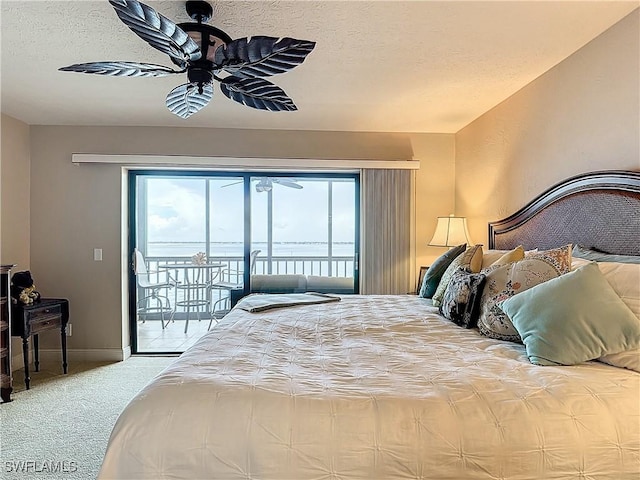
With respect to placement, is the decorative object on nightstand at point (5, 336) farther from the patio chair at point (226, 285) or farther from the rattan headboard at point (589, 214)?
the rattan headboard at point (589, 214)

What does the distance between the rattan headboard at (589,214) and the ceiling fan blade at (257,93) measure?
164 centimetres

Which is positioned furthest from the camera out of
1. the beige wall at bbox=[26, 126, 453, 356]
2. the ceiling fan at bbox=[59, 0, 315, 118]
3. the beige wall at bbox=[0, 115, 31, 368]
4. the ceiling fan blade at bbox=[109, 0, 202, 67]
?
the beige wall at bbox=[26, 126, 453, 356]

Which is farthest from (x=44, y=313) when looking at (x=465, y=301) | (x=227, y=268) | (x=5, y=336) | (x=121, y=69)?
(x=465, y=301)

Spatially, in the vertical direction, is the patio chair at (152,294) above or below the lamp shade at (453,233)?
below

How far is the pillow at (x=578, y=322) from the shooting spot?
1.56 meters

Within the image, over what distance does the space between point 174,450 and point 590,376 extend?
137 cm

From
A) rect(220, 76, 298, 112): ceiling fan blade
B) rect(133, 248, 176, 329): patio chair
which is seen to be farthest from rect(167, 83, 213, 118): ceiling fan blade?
rect(133, 248, 176, 329): patio chair

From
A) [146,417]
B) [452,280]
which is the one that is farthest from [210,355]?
[452,280]

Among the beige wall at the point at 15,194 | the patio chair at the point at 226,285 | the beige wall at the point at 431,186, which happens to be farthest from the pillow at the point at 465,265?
the beige wall at the point at 15,194

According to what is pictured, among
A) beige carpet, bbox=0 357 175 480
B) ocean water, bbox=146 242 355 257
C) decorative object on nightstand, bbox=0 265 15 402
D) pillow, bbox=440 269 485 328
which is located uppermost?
ocean water, bbox=146 242 355 257

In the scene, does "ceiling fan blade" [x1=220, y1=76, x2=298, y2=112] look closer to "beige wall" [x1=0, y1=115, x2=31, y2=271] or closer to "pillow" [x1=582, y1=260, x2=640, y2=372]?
"pillow" [x1=582, y1=260, x2=640, y2=372]

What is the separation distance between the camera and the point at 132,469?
1.21 meters

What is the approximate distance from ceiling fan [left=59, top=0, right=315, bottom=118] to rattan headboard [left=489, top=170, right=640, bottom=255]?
1.62 metres

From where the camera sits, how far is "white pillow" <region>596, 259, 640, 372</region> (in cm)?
155
